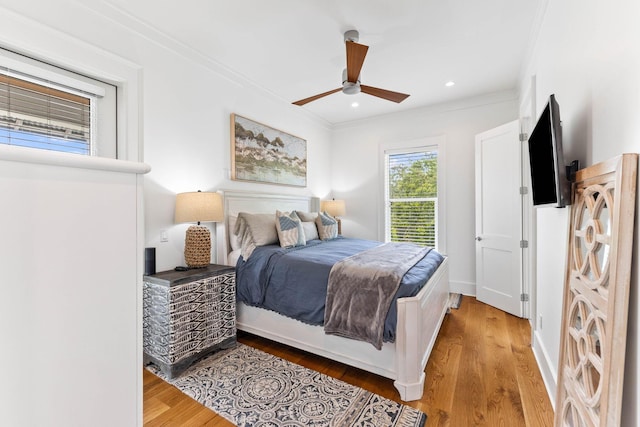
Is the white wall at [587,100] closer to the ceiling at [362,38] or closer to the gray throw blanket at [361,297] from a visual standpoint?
the ceiling at [362,38]

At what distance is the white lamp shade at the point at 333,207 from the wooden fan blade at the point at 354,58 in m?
2.34

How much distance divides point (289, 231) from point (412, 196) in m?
2.39

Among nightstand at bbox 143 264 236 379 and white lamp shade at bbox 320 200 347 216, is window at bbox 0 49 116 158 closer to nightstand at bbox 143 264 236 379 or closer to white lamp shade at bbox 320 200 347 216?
nightstand at bbox 143 264 236 379

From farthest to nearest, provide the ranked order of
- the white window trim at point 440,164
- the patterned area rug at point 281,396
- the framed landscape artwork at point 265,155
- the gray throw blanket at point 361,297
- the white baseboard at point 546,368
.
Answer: the white window trim at point 440,164, the framed landscape artwork at point 265,155, the gray throw blanket at point 361,297, the white baseboard at point 546,368, the patterned area rug at point 281,396

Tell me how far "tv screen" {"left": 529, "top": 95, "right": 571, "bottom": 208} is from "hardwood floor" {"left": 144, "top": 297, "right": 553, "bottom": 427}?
125 cm

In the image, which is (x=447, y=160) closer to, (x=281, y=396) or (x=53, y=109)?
(x=281, y=396)

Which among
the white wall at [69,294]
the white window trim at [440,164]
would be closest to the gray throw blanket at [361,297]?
the white wall at [69,294]

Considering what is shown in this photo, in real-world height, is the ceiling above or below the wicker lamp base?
above

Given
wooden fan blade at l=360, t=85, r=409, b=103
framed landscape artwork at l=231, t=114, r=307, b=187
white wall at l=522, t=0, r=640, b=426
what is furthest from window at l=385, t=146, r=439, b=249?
white wall at l=522, t=0, r=640, b=426

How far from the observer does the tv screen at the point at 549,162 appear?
143 centimetres

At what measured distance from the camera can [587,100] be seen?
1.39 metres

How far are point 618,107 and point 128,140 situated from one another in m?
2.98

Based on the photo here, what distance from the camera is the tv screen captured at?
56.2 inches

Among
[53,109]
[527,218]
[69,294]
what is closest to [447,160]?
[527,218]
